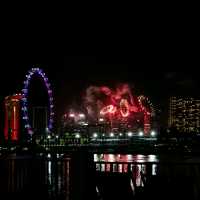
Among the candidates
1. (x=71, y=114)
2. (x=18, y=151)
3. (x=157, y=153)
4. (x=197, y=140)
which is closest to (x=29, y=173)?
(x=18, y=151)

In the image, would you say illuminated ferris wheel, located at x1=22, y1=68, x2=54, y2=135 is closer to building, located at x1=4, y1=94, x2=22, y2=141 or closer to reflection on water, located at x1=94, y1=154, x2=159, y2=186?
building, located at x1=4, y1=94, x2=22, y2=141

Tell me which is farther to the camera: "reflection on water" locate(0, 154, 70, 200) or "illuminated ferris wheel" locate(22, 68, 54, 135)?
"illuminated ferris wheel" locate(22, 68, 54, 135)

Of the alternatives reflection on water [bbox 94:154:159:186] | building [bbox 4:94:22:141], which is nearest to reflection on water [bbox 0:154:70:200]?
reflection on water [bbox 94:154:159:186]

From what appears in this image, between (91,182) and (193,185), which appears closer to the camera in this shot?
(91,182)

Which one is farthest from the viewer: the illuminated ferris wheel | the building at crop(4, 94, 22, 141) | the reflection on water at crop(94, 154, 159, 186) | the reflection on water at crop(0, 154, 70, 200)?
the building at crop(4, 94, 22, 141)

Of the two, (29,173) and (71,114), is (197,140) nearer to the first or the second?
(71,114)

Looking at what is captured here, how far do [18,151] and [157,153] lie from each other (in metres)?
17.7

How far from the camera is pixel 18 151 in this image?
5894 cm

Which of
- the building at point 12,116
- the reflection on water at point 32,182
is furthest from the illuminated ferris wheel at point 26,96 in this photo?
the reflection on water at point 32,182

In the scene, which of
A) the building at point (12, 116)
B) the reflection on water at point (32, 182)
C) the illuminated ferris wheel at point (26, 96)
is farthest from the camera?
the building at point (12, 116)

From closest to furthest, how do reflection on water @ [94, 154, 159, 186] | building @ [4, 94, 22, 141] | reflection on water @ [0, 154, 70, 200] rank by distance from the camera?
1. reflection on water @ [94, 154, 159, 186]
2. reflection on water @ [0, 154, 70, 200]
3. building @ [4, 94, 22, 141]

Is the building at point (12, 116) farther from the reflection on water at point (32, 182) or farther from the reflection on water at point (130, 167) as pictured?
the reflection on water at point (32, 182)

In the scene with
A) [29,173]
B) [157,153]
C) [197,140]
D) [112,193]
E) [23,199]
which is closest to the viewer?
[112,193]

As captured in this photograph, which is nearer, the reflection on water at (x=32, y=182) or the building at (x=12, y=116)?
the reflection on water at (x=32, y=182)
